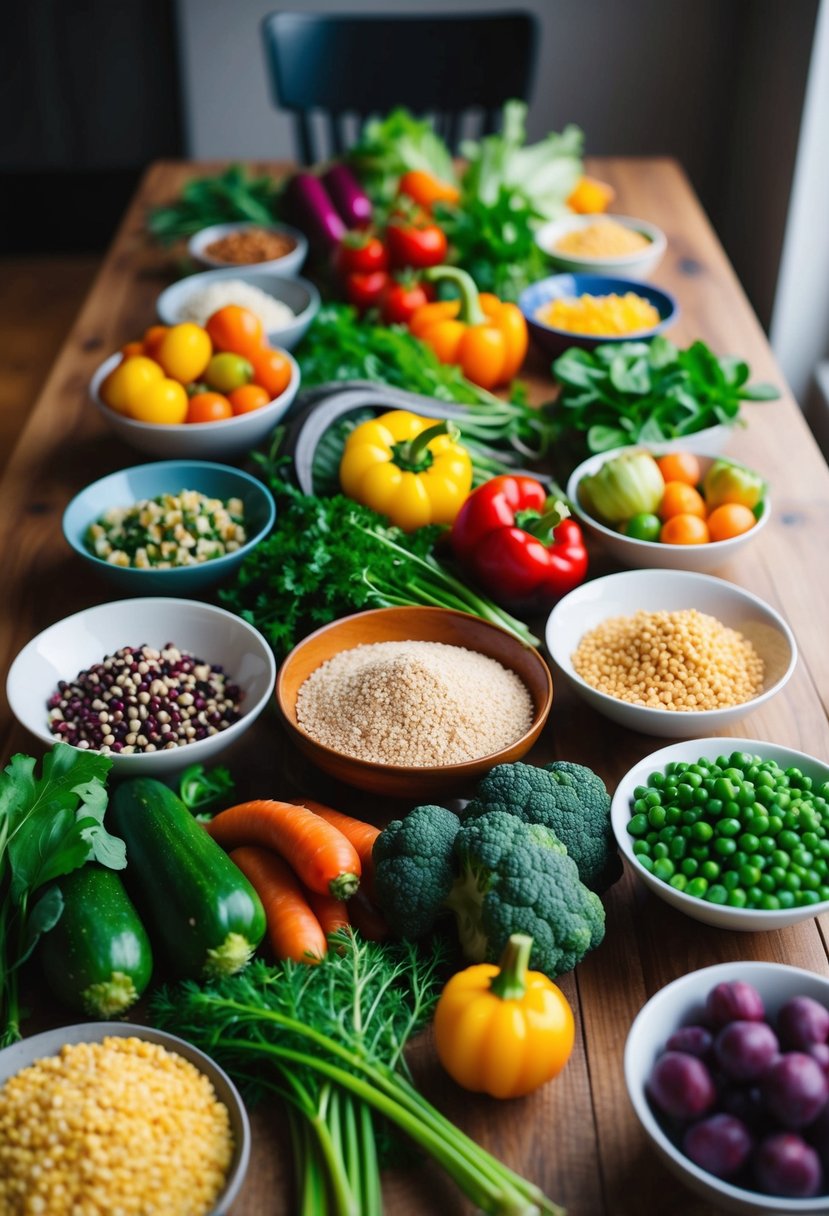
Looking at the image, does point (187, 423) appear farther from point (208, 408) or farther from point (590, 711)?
point (590, 711)

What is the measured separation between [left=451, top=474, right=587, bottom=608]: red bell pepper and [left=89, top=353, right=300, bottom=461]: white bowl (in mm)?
441

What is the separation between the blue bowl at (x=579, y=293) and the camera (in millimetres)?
2184

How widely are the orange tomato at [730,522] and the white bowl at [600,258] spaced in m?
1.01

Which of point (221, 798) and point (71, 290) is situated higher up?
point (221, 798)

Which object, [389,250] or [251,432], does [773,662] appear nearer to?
[251,432]

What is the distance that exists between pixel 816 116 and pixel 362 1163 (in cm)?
318

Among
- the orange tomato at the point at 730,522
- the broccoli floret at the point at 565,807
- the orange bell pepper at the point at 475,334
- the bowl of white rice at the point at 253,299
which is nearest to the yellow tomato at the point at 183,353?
the bowl of white rice at the point at 253,299

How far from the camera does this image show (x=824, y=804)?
1.16m

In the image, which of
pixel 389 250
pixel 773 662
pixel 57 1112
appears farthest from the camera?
pixel 389 250

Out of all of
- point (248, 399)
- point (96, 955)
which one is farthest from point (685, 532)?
point (96, 955)

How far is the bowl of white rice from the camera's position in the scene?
7.41 ft

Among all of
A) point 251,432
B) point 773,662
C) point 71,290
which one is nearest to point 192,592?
point 251,432

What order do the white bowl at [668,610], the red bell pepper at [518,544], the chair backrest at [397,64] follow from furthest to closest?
the chair backrest at [397,64]
the red bell pepper at [518,544]
the white bowl at [668,610]

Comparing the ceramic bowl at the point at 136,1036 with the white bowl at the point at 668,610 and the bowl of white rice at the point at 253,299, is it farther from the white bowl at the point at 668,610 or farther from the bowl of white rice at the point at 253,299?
the bowl of white rice at the point at 253,299
